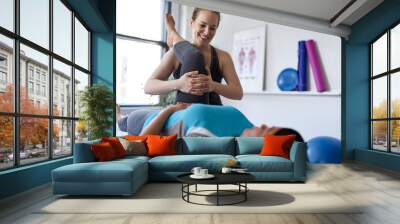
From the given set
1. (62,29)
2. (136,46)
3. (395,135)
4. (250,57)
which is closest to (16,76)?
(62,29)

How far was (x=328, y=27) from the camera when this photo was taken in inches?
340

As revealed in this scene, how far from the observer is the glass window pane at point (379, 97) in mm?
8383

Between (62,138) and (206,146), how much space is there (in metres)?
2.55

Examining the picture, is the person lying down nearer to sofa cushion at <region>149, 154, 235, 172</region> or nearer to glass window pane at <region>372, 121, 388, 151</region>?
sofa cushion at <region>149, 154, 235, 172</region>

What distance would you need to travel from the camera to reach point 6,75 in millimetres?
4711

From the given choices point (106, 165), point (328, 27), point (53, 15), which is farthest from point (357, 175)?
point (53, 15)

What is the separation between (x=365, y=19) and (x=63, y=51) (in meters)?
6.55

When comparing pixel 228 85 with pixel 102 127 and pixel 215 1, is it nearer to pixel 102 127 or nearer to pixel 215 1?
pixel 215 1

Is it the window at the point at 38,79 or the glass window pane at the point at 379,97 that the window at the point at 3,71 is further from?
the glass window pane at the point at 379,97

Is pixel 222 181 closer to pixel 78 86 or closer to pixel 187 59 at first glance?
pixel 187 59

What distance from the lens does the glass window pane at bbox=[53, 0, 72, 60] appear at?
6.29 m

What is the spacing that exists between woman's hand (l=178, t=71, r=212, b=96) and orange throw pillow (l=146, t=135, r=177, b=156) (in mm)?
1647

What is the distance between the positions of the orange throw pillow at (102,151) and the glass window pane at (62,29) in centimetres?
199

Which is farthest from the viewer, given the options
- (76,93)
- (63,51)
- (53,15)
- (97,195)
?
(76,93)
